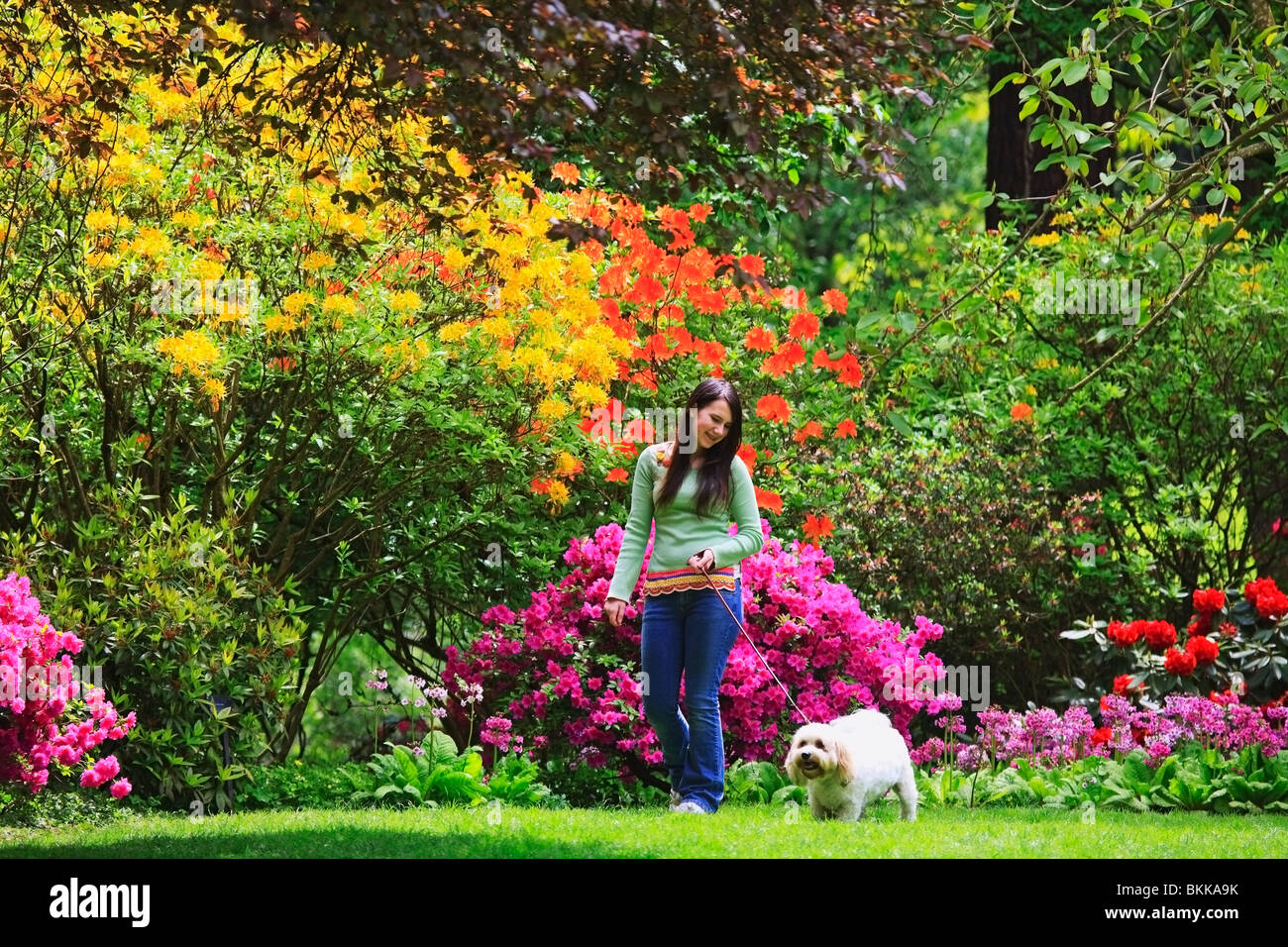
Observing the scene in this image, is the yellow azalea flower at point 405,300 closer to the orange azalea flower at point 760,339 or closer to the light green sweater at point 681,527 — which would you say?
the light green sweater at point 681,527

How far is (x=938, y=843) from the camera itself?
19.1ft

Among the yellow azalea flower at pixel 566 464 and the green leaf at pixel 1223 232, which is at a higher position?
the green leaf at pixel 1223 232

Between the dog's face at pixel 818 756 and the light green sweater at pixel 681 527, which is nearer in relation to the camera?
the dog's face at pixel 818 756

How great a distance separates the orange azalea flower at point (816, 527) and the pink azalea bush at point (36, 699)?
414cm

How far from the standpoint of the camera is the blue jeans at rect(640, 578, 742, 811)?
6.55m

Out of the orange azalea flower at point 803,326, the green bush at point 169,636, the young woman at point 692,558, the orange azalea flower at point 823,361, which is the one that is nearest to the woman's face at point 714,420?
the young woman at point 692,558

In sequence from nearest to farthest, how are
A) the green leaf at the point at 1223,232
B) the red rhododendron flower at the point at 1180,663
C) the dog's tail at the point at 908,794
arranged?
the green leaf at the point at 1223,232
the dog's tail at the point at 908,794
the red rhododendron flower at the point at 1180,663

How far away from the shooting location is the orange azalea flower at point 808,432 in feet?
30.5

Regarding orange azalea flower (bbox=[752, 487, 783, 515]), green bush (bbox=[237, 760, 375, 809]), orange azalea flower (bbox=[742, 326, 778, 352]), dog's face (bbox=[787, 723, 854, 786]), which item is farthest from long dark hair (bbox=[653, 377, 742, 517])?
orange azalea flower (bbox=[742, 326, 778, 352])

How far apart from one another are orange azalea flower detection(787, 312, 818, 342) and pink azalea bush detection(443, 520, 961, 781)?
1.64 m

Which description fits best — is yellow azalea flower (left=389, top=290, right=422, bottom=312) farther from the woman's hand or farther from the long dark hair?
the woman's hand

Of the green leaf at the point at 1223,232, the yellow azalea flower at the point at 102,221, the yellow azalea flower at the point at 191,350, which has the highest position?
the yellow azalea flower at the point at 102,221

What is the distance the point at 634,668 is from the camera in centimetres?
789

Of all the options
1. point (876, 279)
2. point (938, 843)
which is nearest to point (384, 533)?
point (938, 843)
